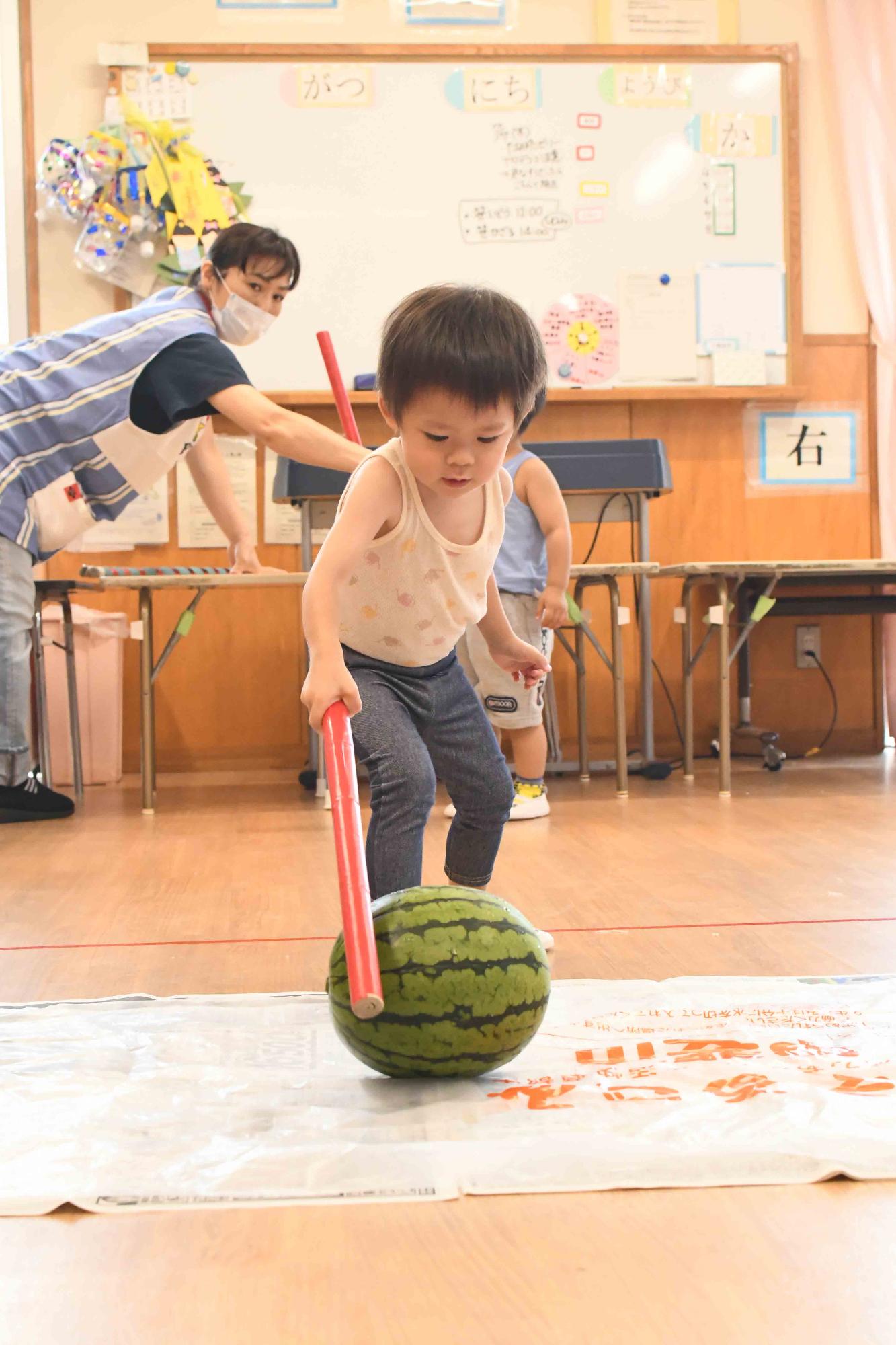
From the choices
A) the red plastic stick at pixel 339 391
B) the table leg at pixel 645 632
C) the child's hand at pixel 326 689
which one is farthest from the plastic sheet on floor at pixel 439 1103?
the table leg at pixel 645 632

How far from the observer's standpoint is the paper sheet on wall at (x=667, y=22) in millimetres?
4445

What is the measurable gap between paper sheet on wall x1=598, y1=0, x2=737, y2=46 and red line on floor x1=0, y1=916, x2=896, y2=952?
3.57 metres

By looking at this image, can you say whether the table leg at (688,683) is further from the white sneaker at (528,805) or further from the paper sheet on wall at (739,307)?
the paper sheet on wall at (739,307)

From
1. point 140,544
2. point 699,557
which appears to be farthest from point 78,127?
point 699,557

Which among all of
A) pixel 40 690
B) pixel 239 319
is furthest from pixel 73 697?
pixel 239 319

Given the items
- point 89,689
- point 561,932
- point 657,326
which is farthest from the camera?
point 657,326

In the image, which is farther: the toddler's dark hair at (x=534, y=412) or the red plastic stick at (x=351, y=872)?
the toddler's dark hair at (x=534, y=412)

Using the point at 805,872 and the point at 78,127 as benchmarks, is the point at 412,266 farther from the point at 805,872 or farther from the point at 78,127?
the point at 805,872

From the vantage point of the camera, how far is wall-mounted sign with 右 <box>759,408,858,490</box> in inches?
180

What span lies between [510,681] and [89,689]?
1.62 meters

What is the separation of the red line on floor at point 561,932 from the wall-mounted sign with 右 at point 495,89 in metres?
3.39

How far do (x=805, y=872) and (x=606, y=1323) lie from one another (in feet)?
5.44

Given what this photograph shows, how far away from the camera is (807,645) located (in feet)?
15.0

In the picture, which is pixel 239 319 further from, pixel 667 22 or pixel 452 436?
pixel 667 22
